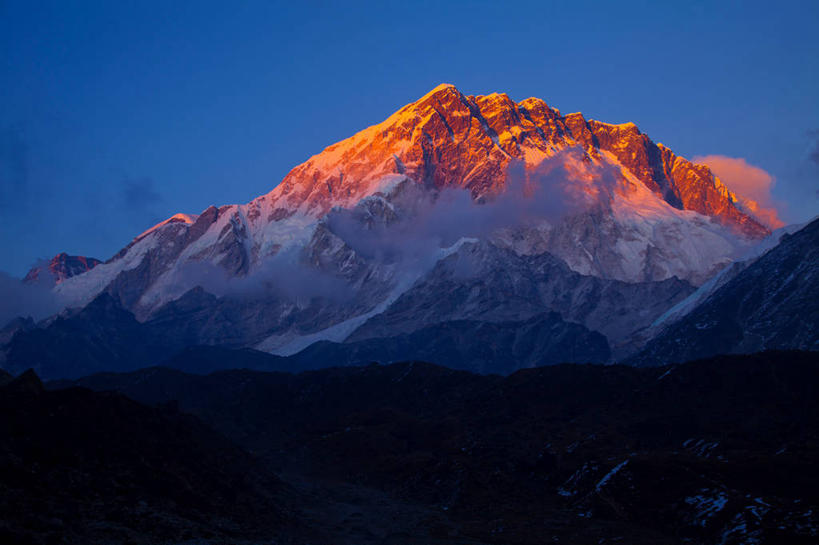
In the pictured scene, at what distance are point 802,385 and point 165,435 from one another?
108 meters

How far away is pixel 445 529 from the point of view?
4139 inches

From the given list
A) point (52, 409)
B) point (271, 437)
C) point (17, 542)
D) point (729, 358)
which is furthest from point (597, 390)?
point (17, 542)

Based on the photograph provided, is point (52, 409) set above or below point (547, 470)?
above

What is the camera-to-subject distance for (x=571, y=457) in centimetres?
13262

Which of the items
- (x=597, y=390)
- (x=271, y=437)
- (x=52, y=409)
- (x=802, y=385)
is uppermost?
(x=52, y=409)

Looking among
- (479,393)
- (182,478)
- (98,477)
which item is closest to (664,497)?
(182,478)

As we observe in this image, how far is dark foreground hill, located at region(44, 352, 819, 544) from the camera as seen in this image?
99125 millimetres

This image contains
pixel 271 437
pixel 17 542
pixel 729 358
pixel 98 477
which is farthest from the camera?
pixel 271 437

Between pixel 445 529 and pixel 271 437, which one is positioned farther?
pixel 271 437

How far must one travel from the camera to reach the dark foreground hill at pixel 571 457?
99.1 metres

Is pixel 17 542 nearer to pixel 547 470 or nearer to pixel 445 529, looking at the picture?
pixel 445 529

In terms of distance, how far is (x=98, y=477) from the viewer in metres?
88.5

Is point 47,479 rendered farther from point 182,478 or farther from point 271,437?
point 271,437

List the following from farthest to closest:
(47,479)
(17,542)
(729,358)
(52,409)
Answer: (729,358), (52,409), (47,479), (17,542)
